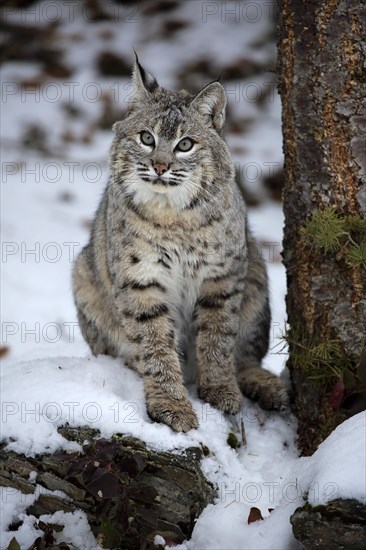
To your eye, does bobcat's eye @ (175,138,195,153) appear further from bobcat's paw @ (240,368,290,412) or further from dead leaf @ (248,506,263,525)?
dead leaf @ (248,506,263,525)

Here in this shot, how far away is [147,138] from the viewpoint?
3.90 metres

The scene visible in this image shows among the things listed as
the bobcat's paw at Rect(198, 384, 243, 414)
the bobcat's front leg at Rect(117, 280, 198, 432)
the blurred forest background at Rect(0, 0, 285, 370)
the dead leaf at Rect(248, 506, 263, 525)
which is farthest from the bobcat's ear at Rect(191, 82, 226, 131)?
the blurred forest background at Rect(0, 0, 285, 370)

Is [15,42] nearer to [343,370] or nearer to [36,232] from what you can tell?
[36,232]

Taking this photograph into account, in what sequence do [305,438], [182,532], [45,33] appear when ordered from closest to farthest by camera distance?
1. [182,532]
2. [305,438]
3. [45,33]

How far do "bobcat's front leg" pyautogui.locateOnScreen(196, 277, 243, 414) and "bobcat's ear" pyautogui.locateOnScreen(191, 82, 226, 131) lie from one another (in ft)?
2.58

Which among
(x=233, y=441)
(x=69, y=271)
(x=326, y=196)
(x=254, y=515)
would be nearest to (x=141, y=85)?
(x=326, y=196)

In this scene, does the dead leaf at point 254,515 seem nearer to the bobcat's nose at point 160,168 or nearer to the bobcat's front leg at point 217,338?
the bobcat's front leg at point 217,338

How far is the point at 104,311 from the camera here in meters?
4.42

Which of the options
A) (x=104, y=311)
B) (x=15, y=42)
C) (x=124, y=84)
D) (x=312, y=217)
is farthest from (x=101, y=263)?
(x=15, y=42)

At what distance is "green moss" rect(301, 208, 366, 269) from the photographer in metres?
3.57

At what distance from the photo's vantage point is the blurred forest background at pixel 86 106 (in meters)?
7.08

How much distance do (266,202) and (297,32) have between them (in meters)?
4.29

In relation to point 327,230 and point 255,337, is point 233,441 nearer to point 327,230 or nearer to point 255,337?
point 255,337

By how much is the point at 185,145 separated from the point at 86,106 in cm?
521
